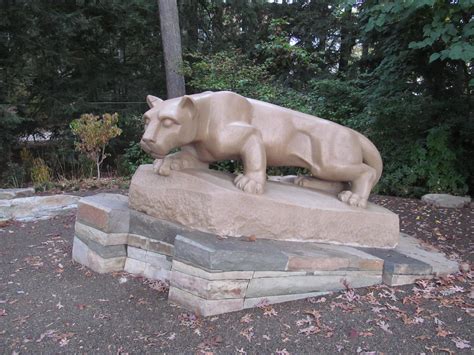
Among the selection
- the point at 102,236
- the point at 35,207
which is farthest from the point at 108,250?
the point at 35,207

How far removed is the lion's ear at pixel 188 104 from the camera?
3186 mm

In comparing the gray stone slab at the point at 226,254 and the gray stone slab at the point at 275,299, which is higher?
the gray stone slab at the point at 226,254

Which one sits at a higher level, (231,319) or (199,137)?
(199,137)

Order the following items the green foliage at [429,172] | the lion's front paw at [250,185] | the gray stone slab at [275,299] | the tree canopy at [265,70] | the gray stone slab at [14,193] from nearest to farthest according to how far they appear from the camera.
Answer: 1. the gray stone slab at [275,299]
2. the lion's front paw at [250,185]
3. the gray stone slab at [14,193]
4. the green foliage at [429,172]
5. the tree canopy at [265,70]

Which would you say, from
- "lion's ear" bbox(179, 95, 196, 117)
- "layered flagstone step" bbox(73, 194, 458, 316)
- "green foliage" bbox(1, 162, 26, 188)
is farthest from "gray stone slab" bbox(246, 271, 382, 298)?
"green foliage" bbox(1, 162, 26, 188)

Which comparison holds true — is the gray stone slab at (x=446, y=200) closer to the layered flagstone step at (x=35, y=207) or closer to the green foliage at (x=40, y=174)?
the layered flagstone step at (x=35, y=207)

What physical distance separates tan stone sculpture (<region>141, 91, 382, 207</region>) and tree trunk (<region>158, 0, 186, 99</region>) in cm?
603

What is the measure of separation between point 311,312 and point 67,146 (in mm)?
9106

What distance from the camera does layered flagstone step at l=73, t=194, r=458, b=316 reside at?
113 inches

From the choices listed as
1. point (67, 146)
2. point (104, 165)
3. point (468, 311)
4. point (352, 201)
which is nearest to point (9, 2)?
point (67, 146)

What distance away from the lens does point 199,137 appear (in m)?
3.45

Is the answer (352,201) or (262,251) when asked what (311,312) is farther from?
(352,201)

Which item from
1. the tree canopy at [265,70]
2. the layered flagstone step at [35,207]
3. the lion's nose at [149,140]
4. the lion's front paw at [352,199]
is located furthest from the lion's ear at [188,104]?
the layered flagstone step at [35,207]

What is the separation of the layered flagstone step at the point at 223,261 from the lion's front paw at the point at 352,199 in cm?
43
